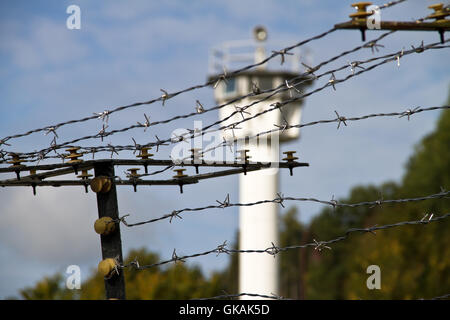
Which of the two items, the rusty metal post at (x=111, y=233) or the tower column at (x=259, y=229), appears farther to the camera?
the tower column at (x=259, y=229)

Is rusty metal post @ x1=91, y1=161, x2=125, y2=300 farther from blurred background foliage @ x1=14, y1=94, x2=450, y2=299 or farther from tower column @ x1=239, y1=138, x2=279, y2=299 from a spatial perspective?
tower column @ x1=239, y1=138, x2=279, y2=299

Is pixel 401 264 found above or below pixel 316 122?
below

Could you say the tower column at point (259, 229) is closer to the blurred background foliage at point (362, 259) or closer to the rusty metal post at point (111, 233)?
the blurred background foliage at point (362, 259)

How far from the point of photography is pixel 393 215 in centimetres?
5150

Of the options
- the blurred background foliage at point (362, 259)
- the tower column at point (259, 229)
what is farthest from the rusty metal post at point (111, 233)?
the tower column at point (259, 229)

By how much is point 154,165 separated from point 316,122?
157cm

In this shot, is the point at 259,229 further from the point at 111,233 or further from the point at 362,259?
the point at 111,233

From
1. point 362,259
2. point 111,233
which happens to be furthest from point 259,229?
point 111,233

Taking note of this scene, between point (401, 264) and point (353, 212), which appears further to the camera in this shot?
point (353, 212)

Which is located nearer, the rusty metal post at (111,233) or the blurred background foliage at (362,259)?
the rusty metal post at (111,233)
